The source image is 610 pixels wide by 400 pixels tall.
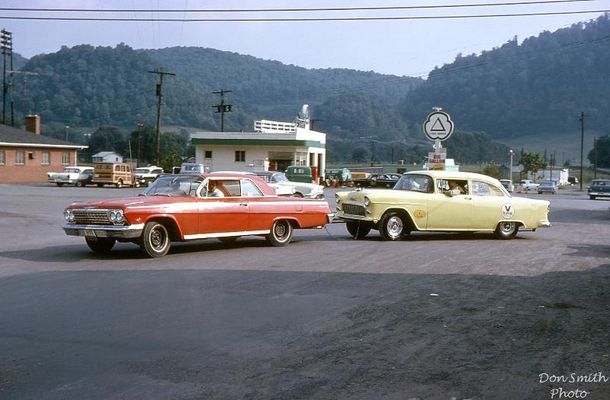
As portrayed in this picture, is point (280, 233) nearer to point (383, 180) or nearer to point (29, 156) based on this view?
point (383, 180)

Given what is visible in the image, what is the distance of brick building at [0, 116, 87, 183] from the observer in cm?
5684

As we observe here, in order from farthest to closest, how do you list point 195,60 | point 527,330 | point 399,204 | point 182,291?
point 195,60 < point 399,204 < point 182,291 < point 527,330

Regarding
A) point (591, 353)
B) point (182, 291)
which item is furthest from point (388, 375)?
point (182, 291)

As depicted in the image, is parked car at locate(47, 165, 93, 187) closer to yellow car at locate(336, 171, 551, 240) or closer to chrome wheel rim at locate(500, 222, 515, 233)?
yellow car at locate(336, 171, 551, 240)

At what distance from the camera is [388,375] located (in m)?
5.30

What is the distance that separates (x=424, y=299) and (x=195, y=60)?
172168mm

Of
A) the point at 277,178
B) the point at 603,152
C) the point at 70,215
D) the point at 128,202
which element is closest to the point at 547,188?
the point at 277,178

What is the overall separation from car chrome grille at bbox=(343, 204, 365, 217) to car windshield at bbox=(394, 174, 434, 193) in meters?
1.20

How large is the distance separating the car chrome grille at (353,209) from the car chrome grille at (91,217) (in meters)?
5.63

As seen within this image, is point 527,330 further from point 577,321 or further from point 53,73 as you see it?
point 53,73

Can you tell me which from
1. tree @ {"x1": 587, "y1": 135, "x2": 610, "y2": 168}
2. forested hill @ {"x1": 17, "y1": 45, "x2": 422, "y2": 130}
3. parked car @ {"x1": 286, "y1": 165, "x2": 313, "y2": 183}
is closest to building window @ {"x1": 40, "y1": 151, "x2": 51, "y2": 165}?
parked car @ {"x1": 286, "y1": 165, "x2": 313, "y2": 183}

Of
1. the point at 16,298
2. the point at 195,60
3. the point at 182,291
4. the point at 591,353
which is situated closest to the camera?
the point at 591,353

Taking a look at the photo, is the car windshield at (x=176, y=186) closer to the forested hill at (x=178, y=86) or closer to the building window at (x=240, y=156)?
the building window at (x=240, y=156)

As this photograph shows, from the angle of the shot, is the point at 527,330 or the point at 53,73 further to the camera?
the point at 53,73
